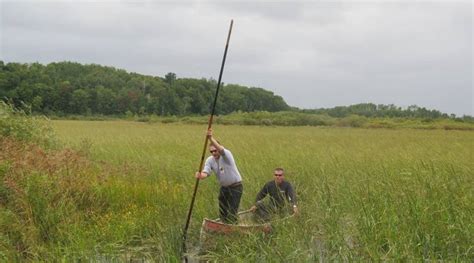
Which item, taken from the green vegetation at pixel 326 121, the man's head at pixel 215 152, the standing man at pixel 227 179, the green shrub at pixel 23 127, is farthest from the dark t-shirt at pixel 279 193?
the green vegetation at pixel 326 121

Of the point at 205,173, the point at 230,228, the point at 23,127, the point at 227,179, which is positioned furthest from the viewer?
the point at 23,127

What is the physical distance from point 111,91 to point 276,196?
2227 inches

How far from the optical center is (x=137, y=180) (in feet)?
30.9

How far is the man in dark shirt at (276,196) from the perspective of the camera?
694cm

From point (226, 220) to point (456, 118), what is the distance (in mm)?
38033

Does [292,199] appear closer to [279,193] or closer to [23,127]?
[279,193]

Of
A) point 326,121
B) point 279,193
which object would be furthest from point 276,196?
point 326,121

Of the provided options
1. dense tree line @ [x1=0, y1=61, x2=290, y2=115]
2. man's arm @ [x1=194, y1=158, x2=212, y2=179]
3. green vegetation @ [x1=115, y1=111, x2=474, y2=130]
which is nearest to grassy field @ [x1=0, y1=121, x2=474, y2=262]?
man's arm @ [x1=194, y1=158, x2=212, y2=179]

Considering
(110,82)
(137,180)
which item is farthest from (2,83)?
(137,180)

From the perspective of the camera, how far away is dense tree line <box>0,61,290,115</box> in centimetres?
5038

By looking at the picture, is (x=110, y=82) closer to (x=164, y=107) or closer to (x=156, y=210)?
(x=164, y=107)

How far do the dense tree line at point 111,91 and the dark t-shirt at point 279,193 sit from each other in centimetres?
4316

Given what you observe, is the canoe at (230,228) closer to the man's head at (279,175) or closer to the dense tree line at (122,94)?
the man's head at (279,175)

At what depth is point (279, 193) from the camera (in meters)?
7.09
